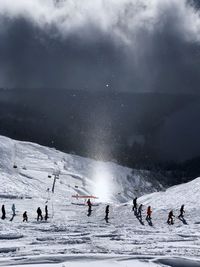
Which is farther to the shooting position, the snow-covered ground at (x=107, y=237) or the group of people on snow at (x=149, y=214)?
the group of people on snow at (x=149, y=214)

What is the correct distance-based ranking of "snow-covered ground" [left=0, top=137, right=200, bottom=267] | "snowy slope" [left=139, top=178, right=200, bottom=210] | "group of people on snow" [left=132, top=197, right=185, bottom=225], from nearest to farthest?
"snow-covered ground" [left=0, top=137, right=200, bottom=267] < "group of people on snow" [left=132, top=197, right=185, bottom=225] < "snowy slope" [left=139, top=178, right=200, bottom=210]

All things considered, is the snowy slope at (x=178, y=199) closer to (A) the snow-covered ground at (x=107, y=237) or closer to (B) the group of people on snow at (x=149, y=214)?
(A) the snow-covered ground at (x=107, y=237)

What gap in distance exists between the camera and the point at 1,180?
12300 cm

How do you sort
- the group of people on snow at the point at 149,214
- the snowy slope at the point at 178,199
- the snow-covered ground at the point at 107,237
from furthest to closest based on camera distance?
1. the snowy slope at the point at 178,199
2. the group of people on snow at the point at 149,214
3. the snow-covered ground at the point at 107,237

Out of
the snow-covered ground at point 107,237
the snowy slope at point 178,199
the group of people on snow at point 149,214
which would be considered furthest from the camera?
the snowy slope at point 178,199

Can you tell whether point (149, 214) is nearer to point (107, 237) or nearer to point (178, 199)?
point (178, 199)

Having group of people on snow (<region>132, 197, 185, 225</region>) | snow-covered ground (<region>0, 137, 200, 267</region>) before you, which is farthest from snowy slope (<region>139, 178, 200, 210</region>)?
group of people on snow (<region>132, 197, 185, 225</region>)

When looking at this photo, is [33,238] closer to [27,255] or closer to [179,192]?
[27,255]

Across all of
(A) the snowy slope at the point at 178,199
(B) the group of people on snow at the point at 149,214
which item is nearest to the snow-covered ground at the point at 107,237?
(A) the snowy slope at the point at 178,199

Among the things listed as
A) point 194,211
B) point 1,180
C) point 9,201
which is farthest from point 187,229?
point 1,180

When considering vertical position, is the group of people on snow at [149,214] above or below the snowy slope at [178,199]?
below

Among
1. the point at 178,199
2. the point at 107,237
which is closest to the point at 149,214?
the point at 178,199

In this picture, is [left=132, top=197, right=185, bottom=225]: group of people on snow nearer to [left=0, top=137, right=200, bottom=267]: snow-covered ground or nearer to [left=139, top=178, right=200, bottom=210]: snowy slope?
[left=0, top=137, right=200, bottom=267]: snow-covered ground

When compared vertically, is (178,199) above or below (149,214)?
above
